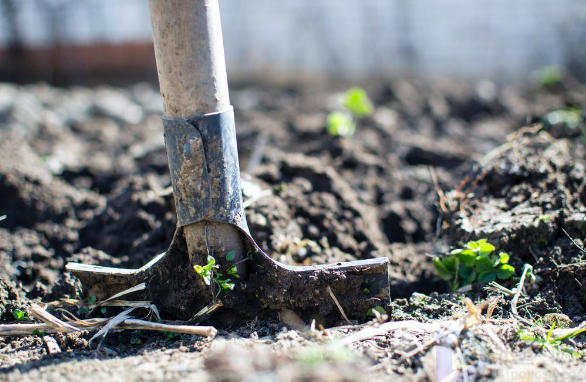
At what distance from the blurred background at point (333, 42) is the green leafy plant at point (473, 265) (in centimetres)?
625

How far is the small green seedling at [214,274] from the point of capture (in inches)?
72.0

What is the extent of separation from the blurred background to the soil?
3.46 m

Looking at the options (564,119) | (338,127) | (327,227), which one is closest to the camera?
(327,227)

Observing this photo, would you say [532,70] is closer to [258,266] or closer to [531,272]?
[531,272]

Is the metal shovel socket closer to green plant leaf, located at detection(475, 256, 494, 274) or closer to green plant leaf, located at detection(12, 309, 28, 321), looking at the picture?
green plant leaf, located at detection(12, 309, 28, 321)

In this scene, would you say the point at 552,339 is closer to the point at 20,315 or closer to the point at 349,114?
the point at 20,315

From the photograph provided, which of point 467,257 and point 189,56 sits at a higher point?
point 189,56

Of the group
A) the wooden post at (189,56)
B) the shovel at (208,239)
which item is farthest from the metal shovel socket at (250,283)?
the wooden post at (189,56)

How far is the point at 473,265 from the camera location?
217cm

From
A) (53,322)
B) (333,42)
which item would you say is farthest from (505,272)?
(333,42)

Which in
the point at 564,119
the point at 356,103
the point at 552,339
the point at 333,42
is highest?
the point at 333,42

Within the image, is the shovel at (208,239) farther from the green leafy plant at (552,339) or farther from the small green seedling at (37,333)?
the green leafy plant at (552,339)

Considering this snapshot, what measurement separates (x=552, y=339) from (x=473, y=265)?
45cm

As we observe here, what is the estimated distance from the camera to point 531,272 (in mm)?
2141
